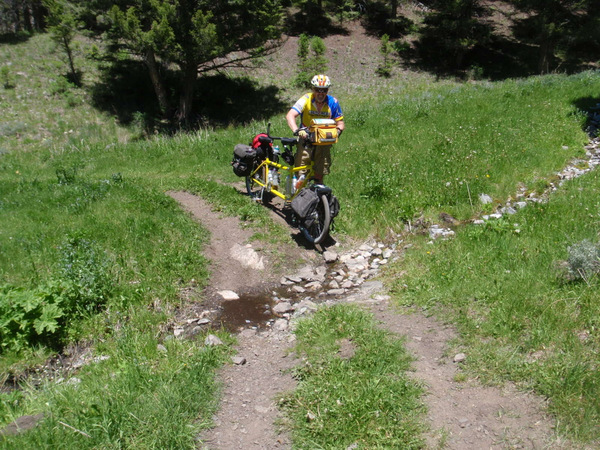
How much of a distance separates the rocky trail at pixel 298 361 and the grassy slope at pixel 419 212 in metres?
0.28

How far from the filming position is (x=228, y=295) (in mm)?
6789

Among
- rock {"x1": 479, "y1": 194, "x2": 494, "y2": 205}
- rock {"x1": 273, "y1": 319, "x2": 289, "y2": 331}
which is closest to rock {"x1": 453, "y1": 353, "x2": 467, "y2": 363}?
rock {"x1": 273, "y1": 319, "x2": 289, "y2": 331}

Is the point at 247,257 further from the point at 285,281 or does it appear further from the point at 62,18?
the point at 62,18

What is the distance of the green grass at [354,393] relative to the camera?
12.5 feet

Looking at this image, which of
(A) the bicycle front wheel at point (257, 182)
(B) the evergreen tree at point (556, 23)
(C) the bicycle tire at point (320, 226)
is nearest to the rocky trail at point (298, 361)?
(C) the bicycle tire at point (320, 226)

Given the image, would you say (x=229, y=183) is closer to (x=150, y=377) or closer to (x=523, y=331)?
(x=150, y=377)

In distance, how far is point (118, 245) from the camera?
24.3ft

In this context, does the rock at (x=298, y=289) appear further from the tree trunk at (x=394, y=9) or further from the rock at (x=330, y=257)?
the tree trunk at (x=394, y=9)

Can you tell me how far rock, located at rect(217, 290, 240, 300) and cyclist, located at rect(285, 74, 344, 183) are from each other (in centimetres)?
284

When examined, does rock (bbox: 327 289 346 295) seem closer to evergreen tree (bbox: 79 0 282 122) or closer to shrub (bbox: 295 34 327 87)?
evergreen tree (bbox: 79 0 282 122)

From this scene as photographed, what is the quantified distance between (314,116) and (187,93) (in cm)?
1784

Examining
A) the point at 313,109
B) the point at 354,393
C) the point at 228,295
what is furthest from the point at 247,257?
the point at 354,393

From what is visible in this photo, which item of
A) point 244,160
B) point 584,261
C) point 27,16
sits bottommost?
point 244,160

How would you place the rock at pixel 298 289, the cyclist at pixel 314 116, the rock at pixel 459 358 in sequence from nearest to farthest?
the rock at pixel 459 358 → the rock at pixel 298 289 → the cyclist at pixel 314 116
